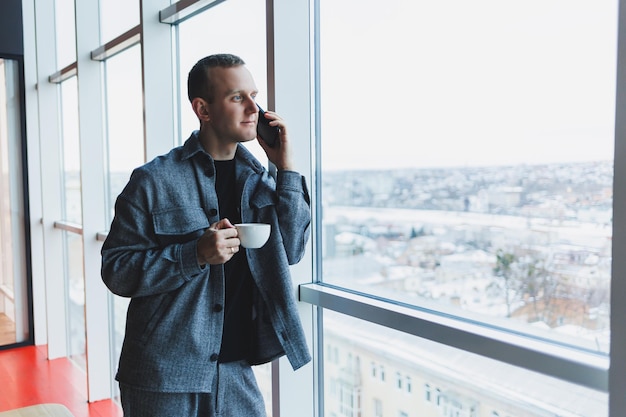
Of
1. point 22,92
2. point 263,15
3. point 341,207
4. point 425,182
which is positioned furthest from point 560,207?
point 22,92

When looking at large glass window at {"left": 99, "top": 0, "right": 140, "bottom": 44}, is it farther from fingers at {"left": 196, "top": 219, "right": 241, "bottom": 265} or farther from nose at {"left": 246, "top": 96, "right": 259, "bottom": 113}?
fingers at {"left": 196, "top": 219, "right": 241, "bottom": 265}

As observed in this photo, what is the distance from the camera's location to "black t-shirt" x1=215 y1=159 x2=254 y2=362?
162 cm

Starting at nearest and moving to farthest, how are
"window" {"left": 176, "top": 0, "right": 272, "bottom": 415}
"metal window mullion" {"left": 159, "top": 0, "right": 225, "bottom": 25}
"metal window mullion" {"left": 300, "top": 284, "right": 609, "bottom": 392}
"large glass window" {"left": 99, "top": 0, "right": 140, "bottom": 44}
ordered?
1. "metal window mullion" {"left": 300, "top": 284, "right": 609, "bottom": 392}
2. "window" {"left": 176, "top": 0, "right": 272, "bottom": 415}
3. "metal window mullion" {"left": 159, "top": 0, "right": 225, "bottom": 25}
4. "large glass window" {"left": 99, "top": 0, "right": 140, "bottom": 44}

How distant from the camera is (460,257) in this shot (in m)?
1.55

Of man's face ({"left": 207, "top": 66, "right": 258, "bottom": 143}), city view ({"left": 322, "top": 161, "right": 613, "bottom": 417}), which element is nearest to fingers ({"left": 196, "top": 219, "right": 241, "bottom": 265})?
man's face ({"left": 207, "top": 66, "right": 258, "bottom": 143})

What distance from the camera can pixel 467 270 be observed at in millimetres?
1536

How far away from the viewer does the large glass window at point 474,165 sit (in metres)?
1.29

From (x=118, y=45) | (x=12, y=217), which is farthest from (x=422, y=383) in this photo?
(x=12, y=217)

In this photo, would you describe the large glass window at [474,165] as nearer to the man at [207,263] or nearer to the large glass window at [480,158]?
the large glass window at [480,158]

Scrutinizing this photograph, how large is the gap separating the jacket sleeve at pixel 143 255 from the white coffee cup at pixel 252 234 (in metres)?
0.14

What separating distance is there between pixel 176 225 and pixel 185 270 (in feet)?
0.45

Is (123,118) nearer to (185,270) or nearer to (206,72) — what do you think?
(206,72)

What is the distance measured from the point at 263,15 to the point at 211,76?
908mm

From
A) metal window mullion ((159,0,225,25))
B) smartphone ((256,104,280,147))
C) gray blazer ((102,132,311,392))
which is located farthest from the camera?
metal window mullion ((159,0,225,25))
